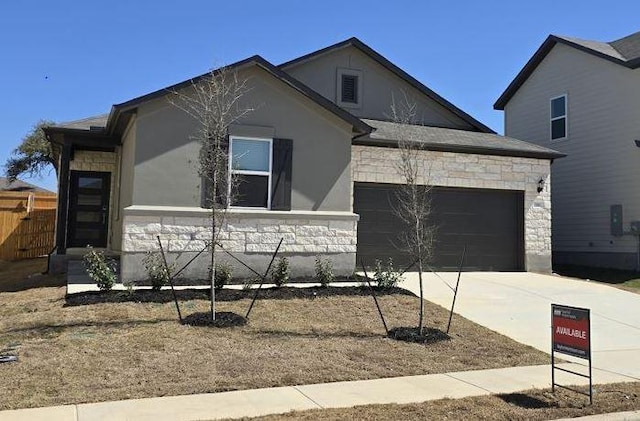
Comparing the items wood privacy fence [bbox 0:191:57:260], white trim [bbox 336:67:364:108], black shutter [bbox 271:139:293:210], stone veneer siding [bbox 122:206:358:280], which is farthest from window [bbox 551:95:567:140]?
wood privacy fence [bbox 0:191:57:260]

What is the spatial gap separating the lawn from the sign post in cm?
1041

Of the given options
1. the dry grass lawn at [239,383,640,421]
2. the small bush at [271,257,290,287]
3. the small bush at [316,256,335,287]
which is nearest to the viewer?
the dry grass lawn at [239,383,640,421]

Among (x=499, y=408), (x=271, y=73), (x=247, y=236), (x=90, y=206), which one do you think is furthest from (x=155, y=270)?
(x=499, y=408)

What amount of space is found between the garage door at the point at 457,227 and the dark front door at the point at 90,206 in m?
7.21

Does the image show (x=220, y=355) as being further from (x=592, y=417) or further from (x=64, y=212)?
(x=64, y=212)

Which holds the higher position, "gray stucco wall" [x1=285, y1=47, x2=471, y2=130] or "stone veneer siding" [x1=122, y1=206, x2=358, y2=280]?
"gray stucco wall" [x1=285, y1=47, x2=471, y2=130]

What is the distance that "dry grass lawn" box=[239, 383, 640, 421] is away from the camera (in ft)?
18.8

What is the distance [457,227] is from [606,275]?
231 inches

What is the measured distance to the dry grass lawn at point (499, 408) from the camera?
573cm

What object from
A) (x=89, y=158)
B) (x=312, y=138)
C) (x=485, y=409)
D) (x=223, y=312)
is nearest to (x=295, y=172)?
(x=312, y=138)

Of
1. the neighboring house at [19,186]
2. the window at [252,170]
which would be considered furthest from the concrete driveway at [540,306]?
the neighboring house at [19,186]

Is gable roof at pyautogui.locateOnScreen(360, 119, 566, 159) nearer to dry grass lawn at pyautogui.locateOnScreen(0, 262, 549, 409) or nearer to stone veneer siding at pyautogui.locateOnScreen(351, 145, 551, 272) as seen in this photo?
stone veneer siding at pyautogui.locateOnScreen(351, 145, 551, 272)

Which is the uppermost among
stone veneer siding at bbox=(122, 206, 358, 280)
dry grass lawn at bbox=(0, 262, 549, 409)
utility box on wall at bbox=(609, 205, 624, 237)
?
utility box on wall at bbox=(609, 205, 624, 237)

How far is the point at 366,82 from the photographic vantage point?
19.2 meters
